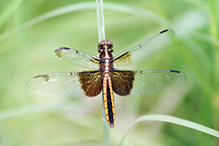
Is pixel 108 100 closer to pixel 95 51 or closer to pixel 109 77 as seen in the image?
pixel 109 77

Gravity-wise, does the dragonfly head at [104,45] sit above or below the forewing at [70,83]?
above

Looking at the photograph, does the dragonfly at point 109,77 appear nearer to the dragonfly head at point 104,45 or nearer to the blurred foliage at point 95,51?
the dragonfly head at point 104,45

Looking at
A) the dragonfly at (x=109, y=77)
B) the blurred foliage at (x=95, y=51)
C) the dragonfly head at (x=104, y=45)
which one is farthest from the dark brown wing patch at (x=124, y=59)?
the blurred foliage at (x=95, y=51)

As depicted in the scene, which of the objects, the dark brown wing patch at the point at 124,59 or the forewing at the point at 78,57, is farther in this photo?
the dark brown wing patch at the point at 124,59

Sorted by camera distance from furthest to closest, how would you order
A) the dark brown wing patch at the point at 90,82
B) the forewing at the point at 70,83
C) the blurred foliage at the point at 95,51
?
the blurred foliage at the point at 95,51 → the dark brown wing patch at the point at 90,82 → the forewing at the point at 70,83

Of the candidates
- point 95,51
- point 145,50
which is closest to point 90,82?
point 145,50

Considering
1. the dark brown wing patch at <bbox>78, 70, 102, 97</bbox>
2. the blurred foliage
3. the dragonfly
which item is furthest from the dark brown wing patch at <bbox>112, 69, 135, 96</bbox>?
the blurred foliage

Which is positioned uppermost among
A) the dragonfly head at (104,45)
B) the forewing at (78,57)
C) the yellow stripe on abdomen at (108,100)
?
the dragonfly head at (104,45)
